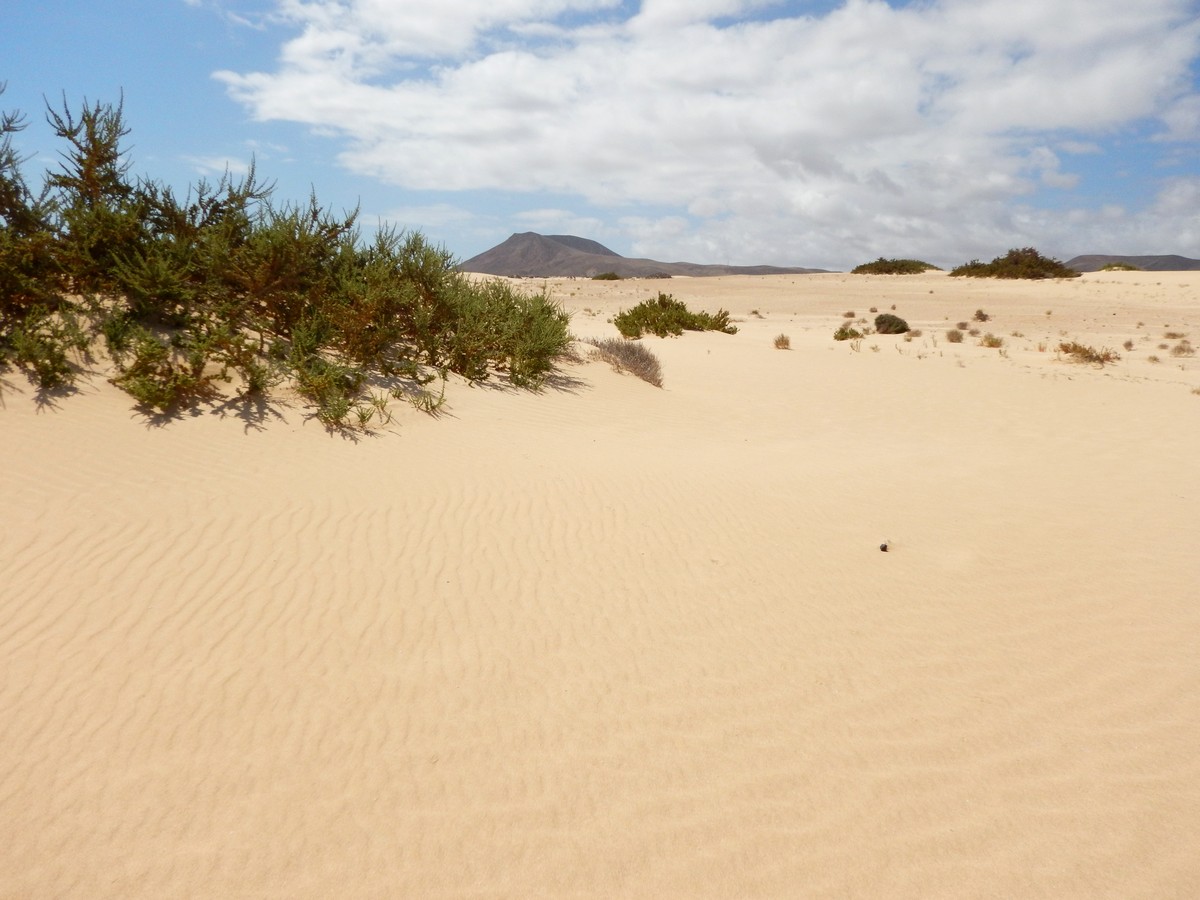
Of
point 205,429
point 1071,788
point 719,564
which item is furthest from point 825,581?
point 205,429

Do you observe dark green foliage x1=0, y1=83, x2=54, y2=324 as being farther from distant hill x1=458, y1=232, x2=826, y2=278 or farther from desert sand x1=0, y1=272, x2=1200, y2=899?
distant hill x1=458, y1=232, x2=826, y2=278

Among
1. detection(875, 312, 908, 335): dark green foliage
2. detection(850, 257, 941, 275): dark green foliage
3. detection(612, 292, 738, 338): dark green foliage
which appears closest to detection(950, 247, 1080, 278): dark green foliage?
detection(850, 257, 941, 275): dark green foliage

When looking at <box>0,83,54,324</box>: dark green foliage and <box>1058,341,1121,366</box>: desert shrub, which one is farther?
<box>1058,341,1121,366</box>: desert shrub

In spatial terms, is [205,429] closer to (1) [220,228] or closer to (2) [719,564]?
(1) [220,228]

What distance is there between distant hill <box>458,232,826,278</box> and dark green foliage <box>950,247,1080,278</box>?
2856 inches

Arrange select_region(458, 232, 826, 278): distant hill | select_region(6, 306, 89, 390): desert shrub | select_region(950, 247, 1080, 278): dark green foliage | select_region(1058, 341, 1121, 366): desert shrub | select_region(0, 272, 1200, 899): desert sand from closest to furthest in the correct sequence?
1. select_region(0, 272, 1200, 899): desert sand
2. select_region(6, 306, 89, 390): desert shrub
3. select_region(1058, 341, 1121, 366): desert shrub
4. select_region(950, 247, 1080, 278): dark green foliage
5. select_region(458, 232, 826, 278): distant hill

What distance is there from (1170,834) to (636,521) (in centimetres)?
396

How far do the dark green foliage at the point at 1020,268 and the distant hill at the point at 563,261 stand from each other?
2856 inches

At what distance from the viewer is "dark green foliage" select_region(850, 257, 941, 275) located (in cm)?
4838

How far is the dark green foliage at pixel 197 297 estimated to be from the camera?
286 inches

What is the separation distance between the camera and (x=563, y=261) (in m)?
137

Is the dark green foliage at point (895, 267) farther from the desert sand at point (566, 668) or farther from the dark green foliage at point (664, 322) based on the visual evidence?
the desert sand at point (566, 668)

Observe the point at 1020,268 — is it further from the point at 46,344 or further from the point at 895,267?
the point at 46,344

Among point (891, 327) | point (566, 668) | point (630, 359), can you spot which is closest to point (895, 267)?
point (891, 327)
